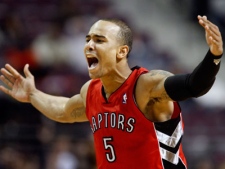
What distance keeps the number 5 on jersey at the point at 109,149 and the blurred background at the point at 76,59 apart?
158 inches

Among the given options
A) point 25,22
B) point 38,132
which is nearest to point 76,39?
point 25,22

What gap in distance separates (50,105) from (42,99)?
5.2 inches

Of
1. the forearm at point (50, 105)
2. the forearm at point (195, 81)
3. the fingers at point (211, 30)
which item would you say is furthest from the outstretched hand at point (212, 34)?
the forearm at point (50, 105)

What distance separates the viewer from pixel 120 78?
19.2 feet

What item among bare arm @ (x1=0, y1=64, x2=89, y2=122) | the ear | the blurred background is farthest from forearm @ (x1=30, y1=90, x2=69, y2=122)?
the blurred background

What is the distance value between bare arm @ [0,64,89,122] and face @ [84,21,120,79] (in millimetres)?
878

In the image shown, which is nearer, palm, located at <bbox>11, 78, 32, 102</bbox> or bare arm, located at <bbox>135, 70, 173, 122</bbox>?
bare arm, located at <bbox>135, 70, 173, 122</bbox>

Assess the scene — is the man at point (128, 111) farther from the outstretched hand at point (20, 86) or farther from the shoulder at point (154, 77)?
the outstretched hand at point (20, 86)

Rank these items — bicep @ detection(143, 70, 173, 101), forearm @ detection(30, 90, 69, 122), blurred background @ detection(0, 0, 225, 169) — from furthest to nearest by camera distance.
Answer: blurred background @ detection(0, 0, 225, 169), forearm @ detection(30, 90, 69, 122), bicep @ detection(143, 70, 173, 101)

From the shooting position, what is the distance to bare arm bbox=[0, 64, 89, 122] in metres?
6.62

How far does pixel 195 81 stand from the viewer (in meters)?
5.00

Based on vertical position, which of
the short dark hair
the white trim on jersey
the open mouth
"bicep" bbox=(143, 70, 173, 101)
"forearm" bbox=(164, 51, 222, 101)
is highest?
the short dark hair

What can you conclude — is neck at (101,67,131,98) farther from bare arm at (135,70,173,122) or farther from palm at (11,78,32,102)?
palm at (11,78,32,102)

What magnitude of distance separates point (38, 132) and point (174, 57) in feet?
14.3
